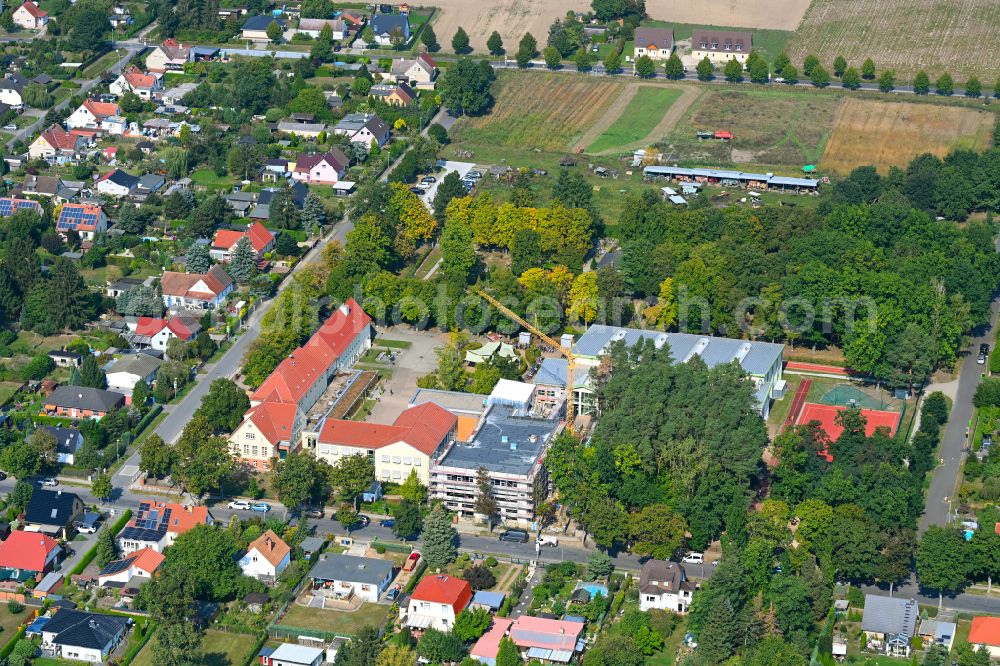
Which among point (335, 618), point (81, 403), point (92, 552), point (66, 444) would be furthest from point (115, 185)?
point (335, 618)

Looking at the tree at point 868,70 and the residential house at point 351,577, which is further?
the tree at point 868,70

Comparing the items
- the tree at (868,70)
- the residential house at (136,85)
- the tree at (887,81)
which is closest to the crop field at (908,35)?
the tree at (868,70)

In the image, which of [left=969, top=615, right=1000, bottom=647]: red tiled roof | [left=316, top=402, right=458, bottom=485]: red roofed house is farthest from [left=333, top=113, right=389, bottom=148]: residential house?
[left=969, top=615, right=1000, bottom=647]: red tiled roof

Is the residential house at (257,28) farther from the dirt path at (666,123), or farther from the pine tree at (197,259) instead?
the pine tree at (197,259)

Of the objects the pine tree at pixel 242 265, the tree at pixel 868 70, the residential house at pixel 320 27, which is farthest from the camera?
the residential house at pixel 320 27

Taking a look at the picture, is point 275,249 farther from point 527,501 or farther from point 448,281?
point 527,501

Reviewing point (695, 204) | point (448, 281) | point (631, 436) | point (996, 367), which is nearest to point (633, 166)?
point (695, 204)
